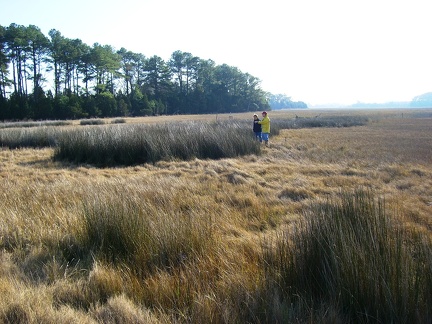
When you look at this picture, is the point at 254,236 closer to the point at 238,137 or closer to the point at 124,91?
the point at 238,137

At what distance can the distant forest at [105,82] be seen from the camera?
152ft

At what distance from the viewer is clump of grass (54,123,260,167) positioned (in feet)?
39.3

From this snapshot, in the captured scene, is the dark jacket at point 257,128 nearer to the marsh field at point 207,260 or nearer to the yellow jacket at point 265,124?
the yellow jacket at point 265,124

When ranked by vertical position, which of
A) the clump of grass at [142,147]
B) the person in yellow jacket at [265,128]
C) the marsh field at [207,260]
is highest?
the person in yellow jacket at [265,128]

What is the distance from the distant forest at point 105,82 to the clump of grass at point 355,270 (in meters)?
47.5

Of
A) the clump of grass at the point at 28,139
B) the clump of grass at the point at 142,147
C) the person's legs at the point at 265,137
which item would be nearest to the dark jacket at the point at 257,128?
the person's legs at the point at 265,137

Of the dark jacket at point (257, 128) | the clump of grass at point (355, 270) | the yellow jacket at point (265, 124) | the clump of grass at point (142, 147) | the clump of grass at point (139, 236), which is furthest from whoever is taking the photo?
the dark jacket at point (257, 128)

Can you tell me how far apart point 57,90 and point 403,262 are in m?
61.5

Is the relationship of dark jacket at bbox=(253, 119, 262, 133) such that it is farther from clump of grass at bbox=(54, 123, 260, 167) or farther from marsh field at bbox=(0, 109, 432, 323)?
marsh field at bbox=(0, 109, 432, 323)

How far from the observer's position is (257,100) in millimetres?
99875

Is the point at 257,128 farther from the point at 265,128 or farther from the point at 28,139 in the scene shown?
the point at 28,139

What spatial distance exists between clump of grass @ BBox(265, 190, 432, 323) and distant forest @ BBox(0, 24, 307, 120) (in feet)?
156

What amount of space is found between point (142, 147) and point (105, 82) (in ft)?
182

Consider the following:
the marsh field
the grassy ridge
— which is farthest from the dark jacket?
the marsh field
